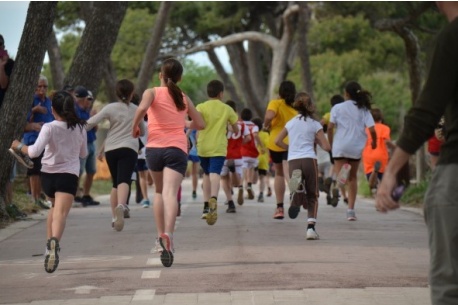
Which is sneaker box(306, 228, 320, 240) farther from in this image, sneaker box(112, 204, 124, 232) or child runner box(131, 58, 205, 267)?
child runner box(131, 58, 205, 267)

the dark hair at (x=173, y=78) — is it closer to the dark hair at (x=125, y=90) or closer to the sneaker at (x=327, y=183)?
the dark hair at (x=125, y=90)

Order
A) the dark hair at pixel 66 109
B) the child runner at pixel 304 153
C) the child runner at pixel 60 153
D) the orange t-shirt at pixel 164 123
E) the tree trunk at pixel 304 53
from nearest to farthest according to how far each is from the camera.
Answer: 1. the child runner at pixel 60 153
2. the dark hair at pixel 66 109
3. the orange t-shirt at pixel 164 123
4. the child runner at pixel 304 153
5. the tree trunk at pixel 304 53

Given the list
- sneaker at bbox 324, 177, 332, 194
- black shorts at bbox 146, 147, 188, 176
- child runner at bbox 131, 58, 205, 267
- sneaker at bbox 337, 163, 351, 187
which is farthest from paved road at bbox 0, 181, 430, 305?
sneaker at bbox 324, 177, 332, 194

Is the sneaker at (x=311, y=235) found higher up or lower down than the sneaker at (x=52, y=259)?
lower down

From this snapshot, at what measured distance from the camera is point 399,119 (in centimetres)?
4819

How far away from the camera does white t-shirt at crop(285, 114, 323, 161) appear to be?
13.9m

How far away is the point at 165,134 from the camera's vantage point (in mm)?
11242

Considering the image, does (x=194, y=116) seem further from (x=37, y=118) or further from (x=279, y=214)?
(x=37, y=118)

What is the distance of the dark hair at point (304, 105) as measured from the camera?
13.9 meters

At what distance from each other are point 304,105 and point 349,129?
8.39 ft

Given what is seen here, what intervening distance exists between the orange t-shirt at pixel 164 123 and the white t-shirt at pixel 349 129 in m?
5.37

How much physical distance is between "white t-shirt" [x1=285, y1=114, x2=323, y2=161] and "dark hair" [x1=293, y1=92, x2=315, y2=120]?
0.05 m

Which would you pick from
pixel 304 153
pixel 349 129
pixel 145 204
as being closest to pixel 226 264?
pixel 304 153

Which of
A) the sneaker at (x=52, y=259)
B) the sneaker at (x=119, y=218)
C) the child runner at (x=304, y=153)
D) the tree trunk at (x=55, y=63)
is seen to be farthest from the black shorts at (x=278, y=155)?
the tree trunk at (x=55, y=63)
